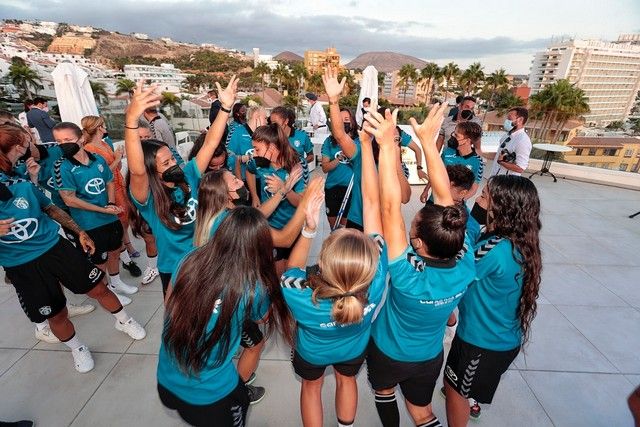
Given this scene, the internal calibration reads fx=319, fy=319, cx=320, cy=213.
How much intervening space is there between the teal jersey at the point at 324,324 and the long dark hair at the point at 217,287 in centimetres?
17

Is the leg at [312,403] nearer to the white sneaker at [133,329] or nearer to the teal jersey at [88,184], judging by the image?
the white sneaker at [133,329]

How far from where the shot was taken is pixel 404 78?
6291 centimetres

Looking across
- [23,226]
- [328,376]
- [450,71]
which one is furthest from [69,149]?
[450,71]

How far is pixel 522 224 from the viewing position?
1.75 meters

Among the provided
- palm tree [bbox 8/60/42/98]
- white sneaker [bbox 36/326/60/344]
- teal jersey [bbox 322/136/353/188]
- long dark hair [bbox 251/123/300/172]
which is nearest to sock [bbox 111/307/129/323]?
white sneaker [bbox 36/326/60/344]

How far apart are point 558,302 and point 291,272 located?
12.3ft

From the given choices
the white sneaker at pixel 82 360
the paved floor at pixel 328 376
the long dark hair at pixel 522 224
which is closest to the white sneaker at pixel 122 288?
the paved floor at pixel 328 376

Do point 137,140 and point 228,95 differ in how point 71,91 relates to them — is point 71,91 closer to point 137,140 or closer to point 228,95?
point 228,95

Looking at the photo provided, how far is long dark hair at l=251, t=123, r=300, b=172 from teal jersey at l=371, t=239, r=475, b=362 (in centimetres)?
180

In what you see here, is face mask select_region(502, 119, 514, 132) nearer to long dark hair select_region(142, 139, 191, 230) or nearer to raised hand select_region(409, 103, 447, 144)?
raised hand select_region(409, 103, 447, 144)

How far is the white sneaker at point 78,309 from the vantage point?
345cm

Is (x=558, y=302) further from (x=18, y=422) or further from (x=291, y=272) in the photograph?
(x=18, y=422)

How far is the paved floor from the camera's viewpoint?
2434mm

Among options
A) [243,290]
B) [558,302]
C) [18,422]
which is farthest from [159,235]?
[558,302]
